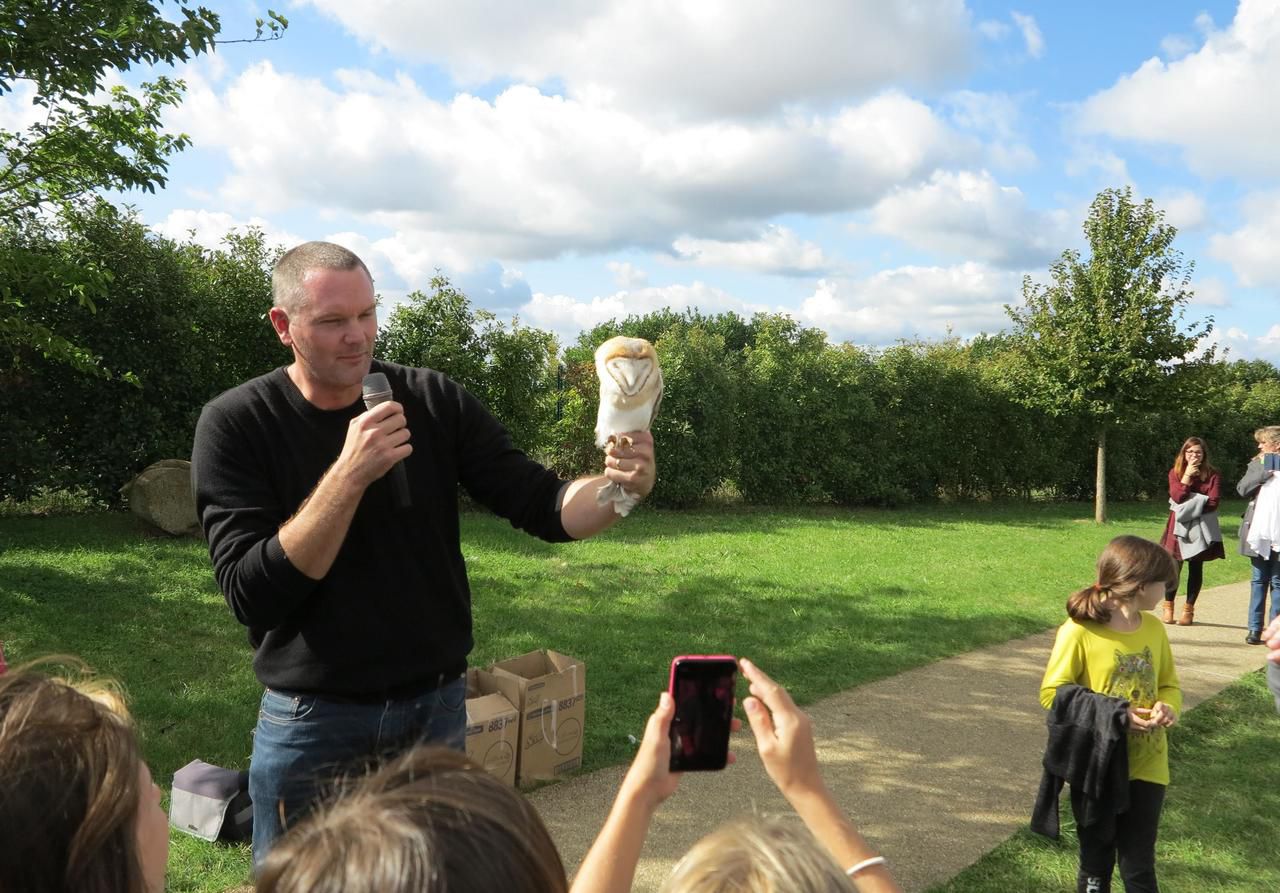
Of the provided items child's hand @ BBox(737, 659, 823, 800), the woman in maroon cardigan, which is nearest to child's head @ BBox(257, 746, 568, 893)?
child's hand @ BBox(737, 659, 823, 800)

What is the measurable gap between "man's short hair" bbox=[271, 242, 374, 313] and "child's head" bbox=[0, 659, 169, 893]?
1.24m

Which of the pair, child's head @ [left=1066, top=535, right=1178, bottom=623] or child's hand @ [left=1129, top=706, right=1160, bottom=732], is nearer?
child's hand @ [left=1129, top=706, right=1160, bottom=732]

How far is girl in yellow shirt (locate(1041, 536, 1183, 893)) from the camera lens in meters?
3.50

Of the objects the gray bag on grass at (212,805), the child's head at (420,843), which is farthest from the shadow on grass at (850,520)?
the child's head at (420,843)

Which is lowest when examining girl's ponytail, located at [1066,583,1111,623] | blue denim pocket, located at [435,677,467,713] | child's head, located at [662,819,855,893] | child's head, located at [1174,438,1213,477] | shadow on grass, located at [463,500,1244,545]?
shadow on grass, located at [463,500,1244,545]

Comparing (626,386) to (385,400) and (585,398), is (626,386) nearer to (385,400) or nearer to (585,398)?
(385,400)

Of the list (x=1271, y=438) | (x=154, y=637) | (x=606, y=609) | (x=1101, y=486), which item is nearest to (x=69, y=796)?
(x=154, y=637)

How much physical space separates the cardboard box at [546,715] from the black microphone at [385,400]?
9.37ft

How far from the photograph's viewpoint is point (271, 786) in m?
2.42

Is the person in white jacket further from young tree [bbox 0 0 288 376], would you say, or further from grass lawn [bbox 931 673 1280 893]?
young tree [bbox 0 0 288 376]

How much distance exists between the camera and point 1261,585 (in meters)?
8.51

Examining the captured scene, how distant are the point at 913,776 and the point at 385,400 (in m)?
4.32

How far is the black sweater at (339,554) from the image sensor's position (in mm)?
2350

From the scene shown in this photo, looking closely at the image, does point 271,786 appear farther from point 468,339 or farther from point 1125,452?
point 1125,452
